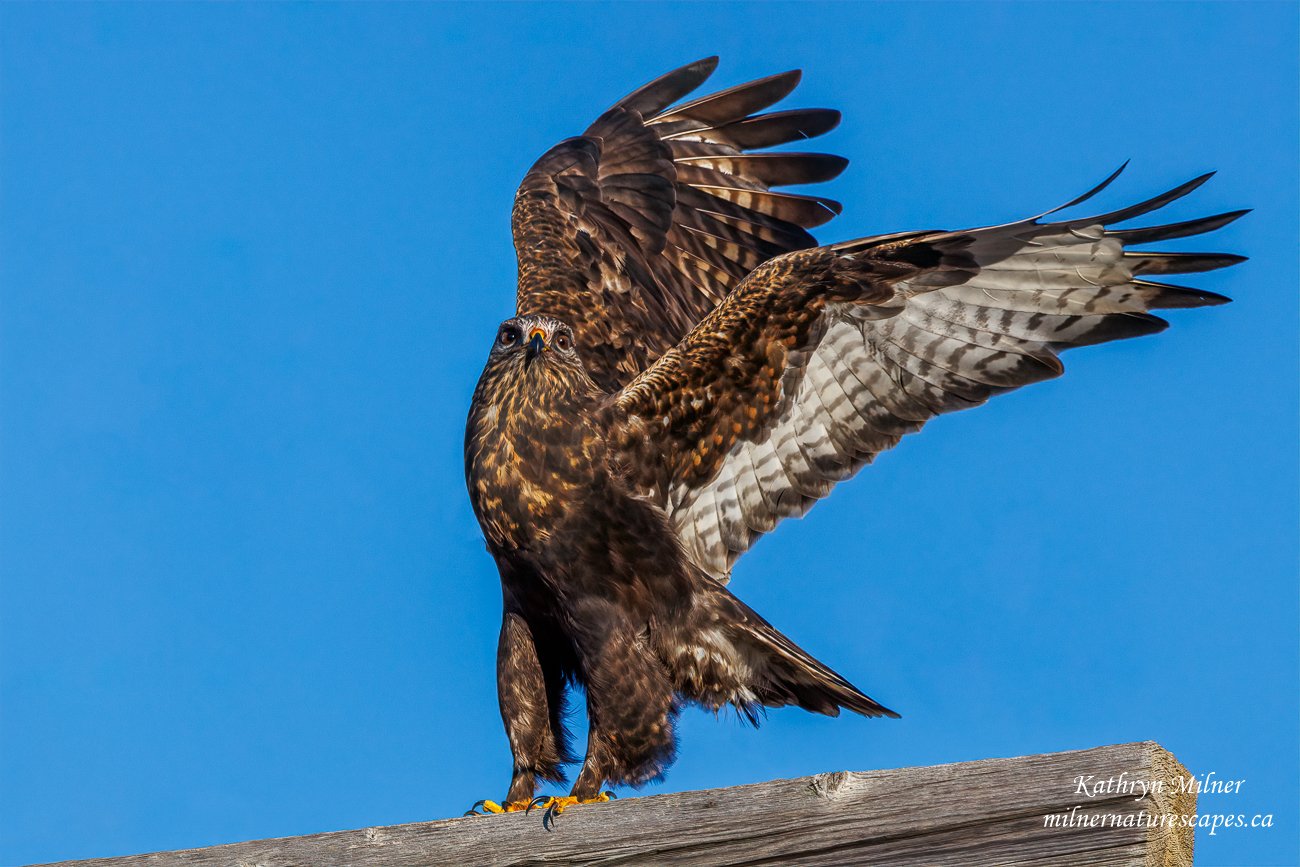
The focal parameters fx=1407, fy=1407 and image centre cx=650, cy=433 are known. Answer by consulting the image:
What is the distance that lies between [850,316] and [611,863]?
7.53 ft

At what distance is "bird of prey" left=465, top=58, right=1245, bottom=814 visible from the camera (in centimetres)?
441

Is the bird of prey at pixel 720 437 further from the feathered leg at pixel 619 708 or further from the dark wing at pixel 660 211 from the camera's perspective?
the dark wing at pixel 660 211

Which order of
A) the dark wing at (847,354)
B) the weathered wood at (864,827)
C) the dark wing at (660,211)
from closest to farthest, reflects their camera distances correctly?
the weathered wood at (864,827) < the dark wing at (847,354) < the dark wing at (660,211)

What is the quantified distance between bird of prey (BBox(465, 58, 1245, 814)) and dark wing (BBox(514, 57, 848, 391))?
3.50 ft

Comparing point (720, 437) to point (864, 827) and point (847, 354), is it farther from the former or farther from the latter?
point (864, 827)

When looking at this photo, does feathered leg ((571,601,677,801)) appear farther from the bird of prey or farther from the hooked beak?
the hooked beak

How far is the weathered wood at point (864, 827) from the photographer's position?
240 centimetres

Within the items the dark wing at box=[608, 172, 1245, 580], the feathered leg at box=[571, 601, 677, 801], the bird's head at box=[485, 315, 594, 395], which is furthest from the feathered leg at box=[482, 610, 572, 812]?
the bird's head at box=[485, 315, 594, 395]

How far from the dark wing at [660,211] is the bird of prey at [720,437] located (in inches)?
42.0

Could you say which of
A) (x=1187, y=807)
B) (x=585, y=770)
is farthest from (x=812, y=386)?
(x=1187, y=807)

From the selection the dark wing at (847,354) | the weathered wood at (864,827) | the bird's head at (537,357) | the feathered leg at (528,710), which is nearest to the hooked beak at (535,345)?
the bird's head at (537,357)

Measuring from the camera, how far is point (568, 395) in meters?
4.69

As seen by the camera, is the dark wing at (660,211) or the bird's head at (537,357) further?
the dark wing at (660,211)

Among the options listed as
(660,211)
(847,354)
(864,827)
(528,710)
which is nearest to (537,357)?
(847,354)
